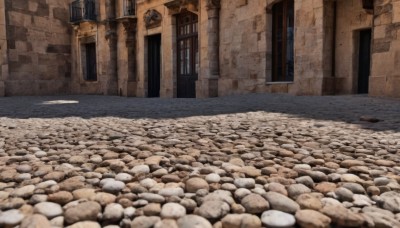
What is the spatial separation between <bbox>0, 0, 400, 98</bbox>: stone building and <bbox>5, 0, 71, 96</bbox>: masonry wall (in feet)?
0.15

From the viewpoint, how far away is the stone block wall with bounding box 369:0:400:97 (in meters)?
6.87

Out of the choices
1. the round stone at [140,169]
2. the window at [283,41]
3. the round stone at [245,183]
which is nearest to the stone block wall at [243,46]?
the window at [283,41]

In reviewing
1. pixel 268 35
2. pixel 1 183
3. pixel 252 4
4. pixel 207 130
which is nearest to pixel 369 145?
pixel 207 130

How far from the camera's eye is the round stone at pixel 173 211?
1395 millimetres

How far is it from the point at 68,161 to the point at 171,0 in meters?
10.9

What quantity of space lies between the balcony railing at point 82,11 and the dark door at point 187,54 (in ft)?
17.5

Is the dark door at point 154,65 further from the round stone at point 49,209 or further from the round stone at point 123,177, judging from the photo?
the round stone at point 49,209

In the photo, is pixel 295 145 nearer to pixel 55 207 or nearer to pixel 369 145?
pixel 369 145

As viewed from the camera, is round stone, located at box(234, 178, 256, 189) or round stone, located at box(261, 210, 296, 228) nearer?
round stone, located at box(261, 210, 296, 228)

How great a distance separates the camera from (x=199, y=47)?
11555 mm

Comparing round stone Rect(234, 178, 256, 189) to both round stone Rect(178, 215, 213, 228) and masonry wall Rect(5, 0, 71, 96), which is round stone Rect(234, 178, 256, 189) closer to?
round stone Rect(178, 215, 213, 228)

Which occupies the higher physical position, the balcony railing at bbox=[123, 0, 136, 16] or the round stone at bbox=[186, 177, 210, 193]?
the balcony railing at bbox=[123, 0, 136, 16]

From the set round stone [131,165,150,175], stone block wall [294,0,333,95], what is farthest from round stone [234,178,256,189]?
stone block wall [294,0,333,95]

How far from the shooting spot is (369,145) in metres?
2.89
